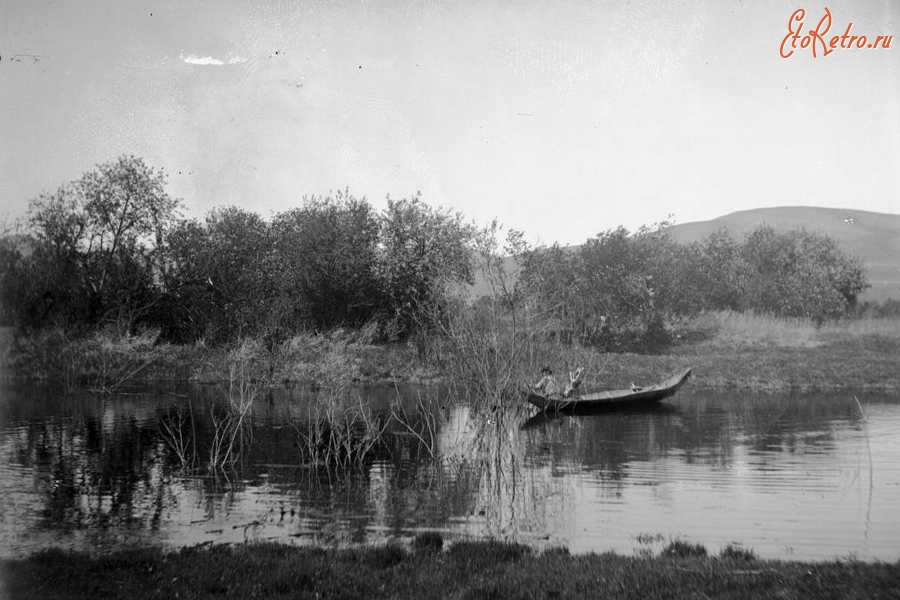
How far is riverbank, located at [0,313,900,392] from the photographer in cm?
3794

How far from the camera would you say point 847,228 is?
12638cm

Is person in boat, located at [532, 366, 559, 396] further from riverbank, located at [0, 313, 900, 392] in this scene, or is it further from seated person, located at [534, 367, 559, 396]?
riverbank, located at [0, 313, 900, 392]

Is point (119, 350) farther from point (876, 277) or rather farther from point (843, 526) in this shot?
point (876, 277)

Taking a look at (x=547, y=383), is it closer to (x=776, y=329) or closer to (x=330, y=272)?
(x=330, y=272)

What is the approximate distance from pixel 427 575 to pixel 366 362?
32709mm

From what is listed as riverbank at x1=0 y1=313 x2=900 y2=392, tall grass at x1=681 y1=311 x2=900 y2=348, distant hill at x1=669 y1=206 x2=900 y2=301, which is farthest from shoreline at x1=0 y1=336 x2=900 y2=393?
distant hill at x1=669 y1=206 x2=900 y2=301

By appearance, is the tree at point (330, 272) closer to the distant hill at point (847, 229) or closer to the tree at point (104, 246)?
the tree at point (104, 246)

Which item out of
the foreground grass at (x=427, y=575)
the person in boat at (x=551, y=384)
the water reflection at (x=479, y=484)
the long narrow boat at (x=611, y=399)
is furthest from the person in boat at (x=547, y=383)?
the foreground grass at (x=427, y=575)

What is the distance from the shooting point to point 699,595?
8.00 meters

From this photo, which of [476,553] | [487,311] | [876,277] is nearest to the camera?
[476,553]

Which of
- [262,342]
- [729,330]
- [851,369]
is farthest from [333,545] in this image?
[729,330]

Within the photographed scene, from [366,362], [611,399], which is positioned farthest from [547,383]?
[366,362]

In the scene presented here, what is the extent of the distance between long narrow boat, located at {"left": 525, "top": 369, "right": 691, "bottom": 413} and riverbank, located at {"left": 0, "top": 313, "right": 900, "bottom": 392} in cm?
557

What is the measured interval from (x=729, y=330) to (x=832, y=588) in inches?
1713
